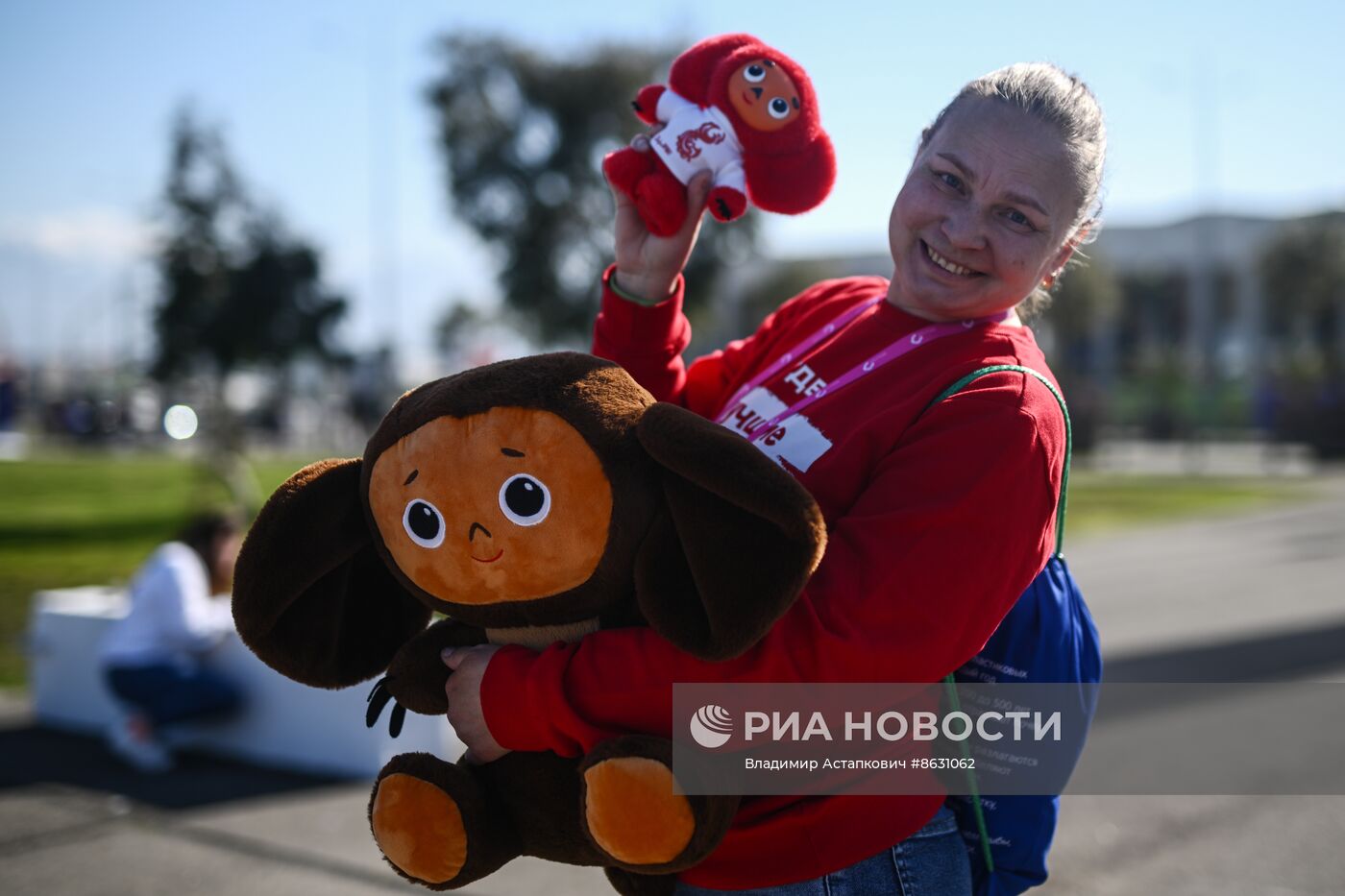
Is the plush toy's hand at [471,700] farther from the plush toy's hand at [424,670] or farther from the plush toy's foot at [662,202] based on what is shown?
the plush toy's foot at [662,202]

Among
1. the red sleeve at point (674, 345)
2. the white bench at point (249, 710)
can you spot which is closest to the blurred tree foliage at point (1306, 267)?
the white bench at point (249, 710)

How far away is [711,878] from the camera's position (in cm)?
151

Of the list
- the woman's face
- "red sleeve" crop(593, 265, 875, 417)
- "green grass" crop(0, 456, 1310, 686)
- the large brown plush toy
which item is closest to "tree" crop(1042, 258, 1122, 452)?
"green grass" crop(0, 456, 1310, 686)

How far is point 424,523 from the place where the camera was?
142cm

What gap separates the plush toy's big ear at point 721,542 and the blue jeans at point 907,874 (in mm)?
406

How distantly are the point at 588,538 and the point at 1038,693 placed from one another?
65 centimetres

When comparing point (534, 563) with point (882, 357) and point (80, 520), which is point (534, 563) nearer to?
point (882, 357)

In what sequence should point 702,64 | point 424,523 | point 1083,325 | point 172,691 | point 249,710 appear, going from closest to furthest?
point 424,523
point 702,64
point 172,691
point 249,710
point 1083,325

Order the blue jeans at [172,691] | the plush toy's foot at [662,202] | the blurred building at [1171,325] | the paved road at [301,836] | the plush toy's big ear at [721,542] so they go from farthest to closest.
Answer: the blurred building at [1171,325] → the blue jeans at [172,691] → the paved road at [301,836] → the plush toy's foot at [662,202] → the plush toy's big ear at [721,542]

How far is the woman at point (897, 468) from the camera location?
1.33 metres

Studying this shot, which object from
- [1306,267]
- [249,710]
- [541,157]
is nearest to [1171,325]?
[1306,267]

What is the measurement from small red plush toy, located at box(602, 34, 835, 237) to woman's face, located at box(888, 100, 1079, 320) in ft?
0.86

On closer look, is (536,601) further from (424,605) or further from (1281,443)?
(1281,443)

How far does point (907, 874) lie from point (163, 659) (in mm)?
5468
